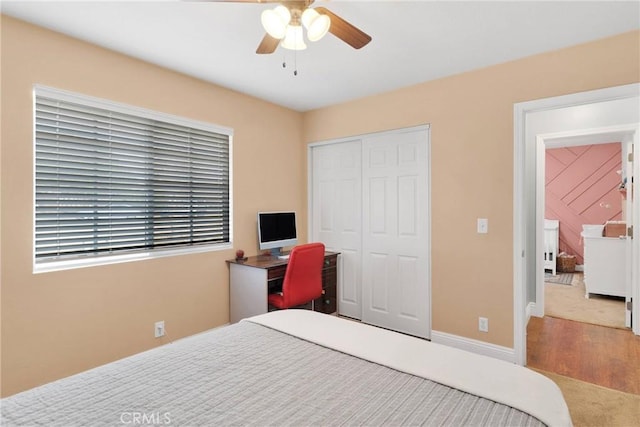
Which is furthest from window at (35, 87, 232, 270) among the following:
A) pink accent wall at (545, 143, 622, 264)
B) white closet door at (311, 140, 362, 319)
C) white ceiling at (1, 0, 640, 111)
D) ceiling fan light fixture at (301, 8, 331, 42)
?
pink accent wall at (545, 143, 622, 264)

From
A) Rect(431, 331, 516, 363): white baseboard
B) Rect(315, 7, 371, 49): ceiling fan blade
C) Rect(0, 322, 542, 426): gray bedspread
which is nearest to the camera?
Rect(0, 322, 542, 426): gray bedspread

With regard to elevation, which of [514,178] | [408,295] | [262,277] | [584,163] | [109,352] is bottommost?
[109,352]

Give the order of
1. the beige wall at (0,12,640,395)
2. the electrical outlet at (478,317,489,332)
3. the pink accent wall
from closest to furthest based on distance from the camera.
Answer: the beige wall at (0,12,640,395), the electrical outlet at (478,317,489,332), the pink accent wall

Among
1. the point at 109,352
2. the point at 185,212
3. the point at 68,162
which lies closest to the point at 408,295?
the point at 185,212

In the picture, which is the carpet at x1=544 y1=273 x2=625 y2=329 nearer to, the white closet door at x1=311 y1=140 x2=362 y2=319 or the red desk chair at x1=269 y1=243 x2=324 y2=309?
the white closet door at x1=311 y1=140 x2=362 y2=319

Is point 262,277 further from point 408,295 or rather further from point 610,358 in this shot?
point 610,358

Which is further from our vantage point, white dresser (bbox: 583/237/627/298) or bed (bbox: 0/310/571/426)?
white dresser (bbox: 583/237/627/298)

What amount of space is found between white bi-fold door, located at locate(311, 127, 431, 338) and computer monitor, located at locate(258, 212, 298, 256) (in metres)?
0.45

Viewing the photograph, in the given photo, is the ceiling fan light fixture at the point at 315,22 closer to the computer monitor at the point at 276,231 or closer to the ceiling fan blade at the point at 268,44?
the ceiling fan blade at the point at 268,44

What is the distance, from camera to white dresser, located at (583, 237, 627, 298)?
14.2 feet

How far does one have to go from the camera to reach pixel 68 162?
7.64 feet

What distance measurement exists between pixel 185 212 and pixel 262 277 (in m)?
0.93

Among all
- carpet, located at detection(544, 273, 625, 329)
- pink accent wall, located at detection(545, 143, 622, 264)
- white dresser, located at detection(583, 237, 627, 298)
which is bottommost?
carpet, located at detection(544, 273, 625, 329)

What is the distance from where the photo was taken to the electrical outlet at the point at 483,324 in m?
2.85
